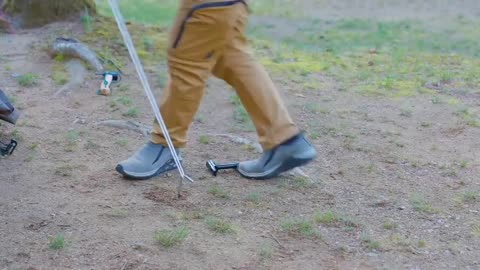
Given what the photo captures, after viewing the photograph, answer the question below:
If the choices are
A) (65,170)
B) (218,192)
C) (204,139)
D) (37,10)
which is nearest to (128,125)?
(204,139)

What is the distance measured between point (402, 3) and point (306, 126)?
27.8 feet

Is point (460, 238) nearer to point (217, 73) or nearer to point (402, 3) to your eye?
point (217, 73)

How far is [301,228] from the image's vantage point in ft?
12.0

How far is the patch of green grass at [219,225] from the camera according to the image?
361 centimetres

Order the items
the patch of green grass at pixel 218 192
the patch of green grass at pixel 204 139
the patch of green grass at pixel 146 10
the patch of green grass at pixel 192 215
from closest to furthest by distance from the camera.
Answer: the patch of green grass at pixel 192 215 < the patch of green grass at pixel 218 192 < the patch of green grass at pixel 204 139 < the patch of green grass at pixel 146 10

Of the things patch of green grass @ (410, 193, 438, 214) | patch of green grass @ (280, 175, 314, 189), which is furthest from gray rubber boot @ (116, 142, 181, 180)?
patch of green grass @ (410, 193, 438, 214)

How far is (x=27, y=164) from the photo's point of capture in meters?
4.37

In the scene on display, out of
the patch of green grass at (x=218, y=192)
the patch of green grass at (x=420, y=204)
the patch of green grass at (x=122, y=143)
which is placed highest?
the patch of green grass at (x=420, y=204)

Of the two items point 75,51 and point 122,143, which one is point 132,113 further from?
point 75,51

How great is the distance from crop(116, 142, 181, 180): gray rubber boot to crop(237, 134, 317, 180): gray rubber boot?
0.44 m

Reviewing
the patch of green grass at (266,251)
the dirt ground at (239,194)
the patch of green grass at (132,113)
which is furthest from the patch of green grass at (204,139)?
the patch of green grass at (266,251)

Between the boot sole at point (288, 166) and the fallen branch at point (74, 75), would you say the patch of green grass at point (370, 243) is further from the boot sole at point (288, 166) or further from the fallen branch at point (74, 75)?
the fallen branch at point (74, 75)

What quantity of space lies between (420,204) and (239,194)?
885 millimetres

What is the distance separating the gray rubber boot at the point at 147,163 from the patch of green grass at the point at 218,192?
30 cm
